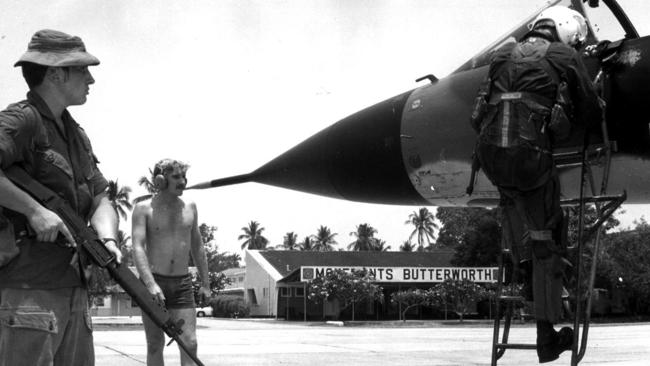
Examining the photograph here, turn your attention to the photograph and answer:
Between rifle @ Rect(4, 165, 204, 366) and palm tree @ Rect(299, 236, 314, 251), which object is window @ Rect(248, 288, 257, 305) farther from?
rifle @ Rect(4, 165, 204, 366)

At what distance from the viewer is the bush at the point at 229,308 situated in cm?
6969

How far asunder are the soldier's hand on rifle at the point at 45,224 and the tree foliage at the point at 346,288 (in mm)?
49587

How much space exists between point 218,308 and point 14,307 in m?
69.2

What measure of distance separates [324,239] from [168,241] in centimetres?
12155

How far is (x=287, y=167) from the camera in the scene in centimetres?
682

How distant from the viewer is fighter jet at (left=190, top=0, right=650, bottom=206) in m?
4.60

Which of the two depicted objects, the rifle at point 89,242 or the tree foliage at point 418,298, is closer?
the rifle at point 89,242

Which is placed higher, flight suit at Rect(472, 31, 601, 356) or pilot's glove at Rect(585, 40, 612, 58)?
pilot's glove at Rect(585, 40, 612, 58)

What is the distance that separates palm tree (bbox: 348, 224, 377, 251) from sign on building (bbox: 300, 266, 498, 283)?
56.4 metres

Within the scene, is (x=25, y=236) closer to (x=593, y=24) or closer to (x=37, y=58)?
(x=37, y=58)

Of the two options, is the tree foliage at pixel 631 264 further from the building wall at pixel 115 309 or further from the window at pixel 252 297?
the building wall at pixel 115 309

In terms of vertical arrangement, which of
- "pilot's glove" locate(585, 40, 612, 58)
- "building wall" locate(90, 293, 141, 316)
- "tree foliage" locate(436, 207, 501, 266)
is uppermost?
"tree foliage" locate(436, 207, 501, 266)

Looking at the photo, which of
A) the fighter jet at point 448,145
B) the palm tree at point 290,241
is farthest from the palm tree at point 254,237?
the fighter jet at point 448,145

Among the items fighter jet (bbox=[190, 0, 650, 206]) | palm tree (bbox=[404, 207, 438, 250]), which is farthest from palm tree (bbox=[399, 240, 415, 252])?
fighter jet (bbox=[190, 0, 650, 206])
